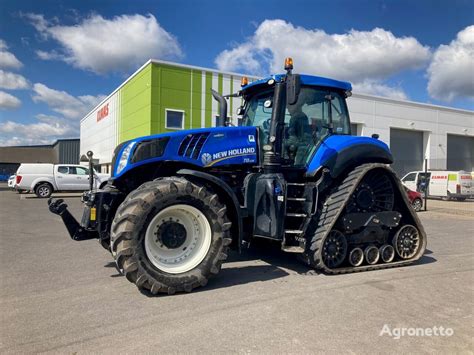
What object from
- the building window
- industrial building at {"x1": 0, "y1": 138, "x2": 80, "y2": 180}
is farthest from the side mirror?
industrial building at {"x1": 0, "y1": 138, "x2": 80, "y2": 180}

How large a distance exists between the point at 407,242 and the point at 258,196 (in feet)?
9.40

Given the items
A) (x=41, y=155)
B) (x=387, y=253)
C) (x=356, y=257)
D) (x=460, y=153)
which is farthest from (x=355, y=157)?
(x=41, y=155)

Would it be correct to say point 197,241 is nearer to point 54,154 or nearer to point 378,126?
point 378,126

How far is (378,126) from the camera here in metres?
29.7

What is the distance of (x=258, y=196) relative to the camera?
17.5 ft

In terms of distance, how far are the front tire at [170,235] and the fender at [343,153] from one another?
5.92 ft

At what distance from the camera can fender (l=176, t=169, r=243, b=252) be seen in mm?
4870

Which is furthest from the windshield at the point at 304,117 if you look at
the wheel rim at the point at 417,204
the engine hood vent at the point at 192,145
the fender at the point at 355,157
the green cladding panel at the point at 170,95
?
the green cladding panel at the point at 170,95

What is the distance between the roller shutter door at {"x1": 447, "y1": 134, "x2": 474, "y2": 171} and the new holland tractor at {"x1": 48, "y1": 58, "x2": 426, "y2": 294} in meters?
31.7

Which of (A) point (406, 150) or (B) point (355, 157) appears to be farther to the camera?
(A) point (406, 150)

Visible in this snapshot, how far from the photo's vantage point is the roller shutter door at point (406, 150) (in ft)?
102

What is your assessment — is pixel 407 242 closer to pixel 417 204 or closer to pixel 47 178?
pixel 417 204

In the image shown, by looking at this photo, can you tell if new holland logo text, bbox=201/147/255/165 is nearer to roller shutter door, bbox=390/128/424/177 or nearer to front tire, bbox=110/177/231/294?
front tire, bbox=110/177/231/294

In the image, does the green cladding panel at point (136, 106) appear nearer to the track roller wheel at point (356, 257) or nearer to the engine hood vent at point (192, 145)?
the engine hood vent at point (192, 145)
